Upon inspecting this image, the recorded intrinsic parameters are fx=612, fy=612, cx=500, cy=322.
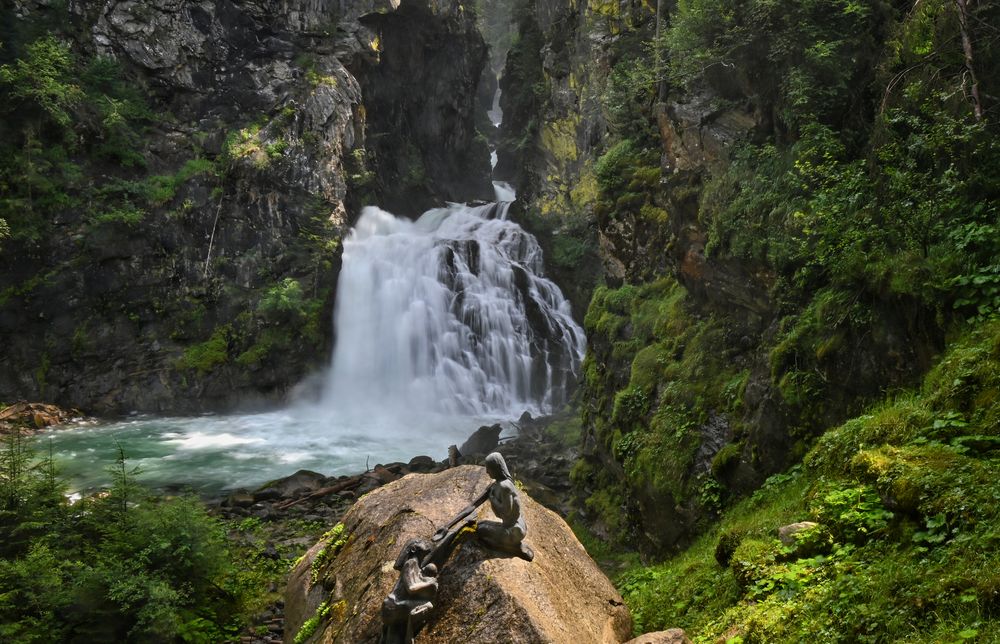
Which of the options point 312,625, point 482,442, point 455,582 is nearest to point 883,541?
point 455,582

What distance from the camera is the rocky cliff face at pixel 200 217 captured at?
20.5 metres

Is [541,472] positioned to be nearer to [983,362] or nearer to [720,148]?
[720,148]

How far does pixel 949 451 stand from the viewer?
14.4ft

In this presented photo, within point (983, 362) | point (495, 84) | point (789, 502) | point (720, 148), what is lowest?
point (789, 502)

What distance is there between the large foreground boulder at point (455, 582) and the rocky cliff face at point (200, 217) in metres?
17.0

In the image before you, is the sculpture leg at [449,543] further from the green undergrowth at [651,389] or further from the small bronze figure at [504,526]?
the green undergrowth at [651,389]

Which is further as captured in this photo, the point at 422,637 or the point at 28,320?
the point at 28,320

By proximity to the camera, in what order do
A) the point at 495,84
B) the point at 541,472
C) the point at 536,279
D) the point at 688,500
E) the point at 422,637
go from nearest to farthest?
the point at 422,637 → the point at 688,500 → the point at 541,472 → the point at 536,279 → the point at 495,84

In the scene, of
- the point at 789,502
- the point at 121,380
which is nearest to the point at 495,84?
the point at 121,380

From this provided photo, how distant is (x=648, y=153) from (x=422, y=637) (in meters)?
11.1

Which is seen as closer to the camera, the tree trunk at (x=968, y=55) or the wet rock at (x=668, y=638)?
the wet rock at (x=668, y=638)

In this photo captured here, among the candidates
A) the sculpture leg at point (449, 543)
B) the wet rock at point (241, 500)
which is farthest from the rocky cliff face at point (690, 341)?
the wet rock at point (241, 500)

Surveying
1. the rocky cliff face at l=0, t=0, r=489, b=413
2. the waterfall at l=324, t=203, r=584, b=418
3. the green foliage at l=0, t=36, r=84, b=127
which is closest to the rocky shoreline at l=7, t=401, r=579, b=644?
the rocky cliff face at l=0, t=0, r=489, b=413

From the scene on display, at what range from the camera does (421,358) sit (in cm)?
2309
